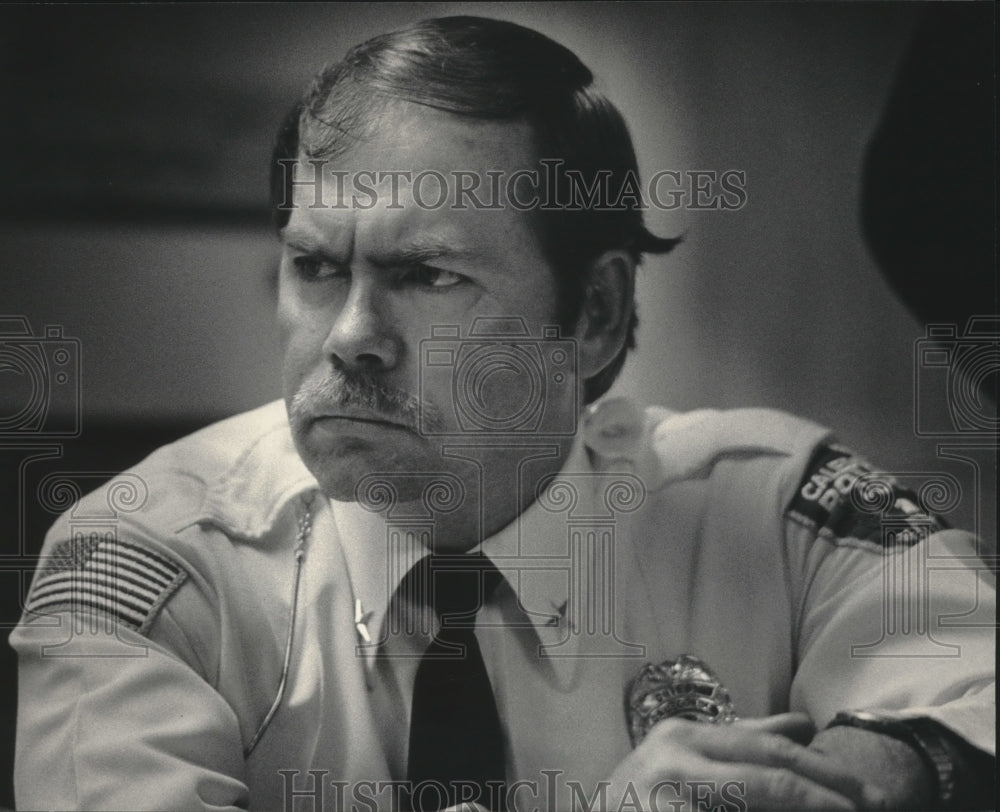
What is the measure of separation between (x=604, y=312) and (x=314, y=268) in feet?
1.63

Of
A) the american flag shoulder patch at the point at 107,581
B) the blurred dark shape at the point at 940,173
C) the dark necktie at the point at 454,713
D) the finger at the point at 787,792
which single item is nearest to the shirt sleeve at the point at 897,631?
the finger at the point at 787,792

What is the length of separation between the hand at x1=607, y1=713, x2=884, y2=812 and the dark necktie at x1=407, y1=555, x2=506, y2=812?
21 cm

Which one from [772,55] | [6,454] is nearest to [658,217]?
[772,55]

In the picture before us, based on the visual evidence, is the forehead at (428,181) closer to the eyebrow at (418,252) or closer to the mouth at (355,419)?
the eyebrow at (418,252)

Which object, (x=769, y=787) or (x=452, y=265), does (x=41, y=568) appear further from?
(x=769, y=787)

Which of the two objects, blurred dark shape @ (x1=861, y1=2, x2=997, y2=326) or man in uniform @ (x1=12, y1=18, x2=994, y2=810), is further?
blurred dark shape @ (x1=861, y1=2, x2=997, y2=326)

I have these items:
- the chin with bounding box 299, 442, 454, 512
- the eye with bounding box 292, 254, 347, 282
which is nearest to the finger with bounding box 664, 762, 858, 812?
the chin with bounding box 299, 442, 454, 512

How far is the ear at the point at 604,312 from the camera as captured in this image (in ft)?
6.69

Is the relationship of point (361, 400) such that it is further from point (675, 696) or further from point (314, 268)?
point (675, 696)

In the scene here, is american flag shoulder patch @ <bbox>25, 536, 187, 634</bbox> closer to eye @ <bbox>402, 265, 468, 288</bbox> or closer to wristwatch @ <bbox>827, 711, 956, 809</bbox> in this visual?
eye @ <bbox>402, 265, 468, 288</bbox>

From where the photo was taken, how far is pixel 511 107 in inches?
79.3

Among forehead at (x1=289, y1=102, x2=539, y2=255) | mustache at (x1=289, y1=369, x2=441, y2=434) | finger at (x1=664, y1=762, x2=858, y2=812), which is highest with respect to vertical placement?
forehead at (x1=289, y1=102, x2=539, y2=255)

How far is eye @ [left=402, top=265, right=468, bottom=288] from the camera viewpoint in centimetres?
199

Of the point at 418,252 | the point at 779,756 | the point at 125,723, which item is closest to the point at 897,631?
the point at 779,756
